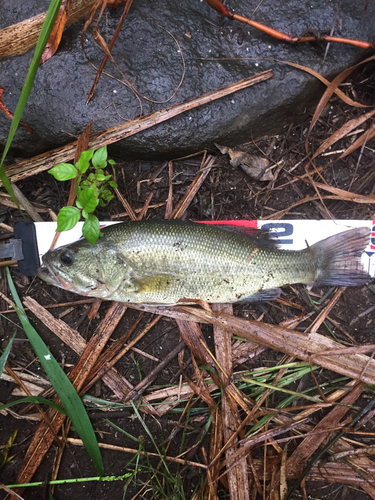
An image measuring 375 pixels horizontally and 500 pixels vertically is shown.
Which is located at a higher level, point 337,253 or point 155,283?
point 155,283

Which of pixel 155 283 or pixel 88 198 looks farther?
pixel 155 283

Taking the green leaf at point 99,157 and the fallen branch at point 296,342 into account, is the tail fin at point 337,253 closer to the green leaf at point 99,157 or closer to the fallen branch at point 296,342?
the fallen branch at point 296,342

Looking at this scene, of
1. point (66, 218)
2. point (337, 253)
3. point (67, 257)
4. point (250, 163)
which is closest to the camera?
point (66, 218)

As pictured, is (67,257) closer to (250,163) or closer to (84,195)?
(84,195)

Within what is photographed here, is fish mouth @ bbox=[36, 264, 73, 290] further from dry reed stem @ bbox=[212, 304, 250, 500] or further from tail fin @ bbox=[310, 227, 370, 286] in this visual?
tail fin @ bbox=[310, 227, 370, 286]

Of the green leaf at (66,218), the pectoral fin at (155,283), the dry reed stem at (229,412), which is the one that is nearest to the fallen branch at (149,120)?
the green leaf at (66,218)

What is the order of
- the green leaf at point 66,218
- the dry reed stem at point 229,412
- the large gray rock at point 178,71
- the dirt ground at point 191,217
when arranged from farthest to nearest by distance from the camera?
the dirt ground at point 191,217 < the large gray rock at point 178,71 < the dry reed stem at point 229,412 < the green leaf at point 66,218

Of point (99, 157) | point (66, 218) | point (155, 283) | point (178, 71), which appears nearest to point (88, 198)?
point (66, 218)
